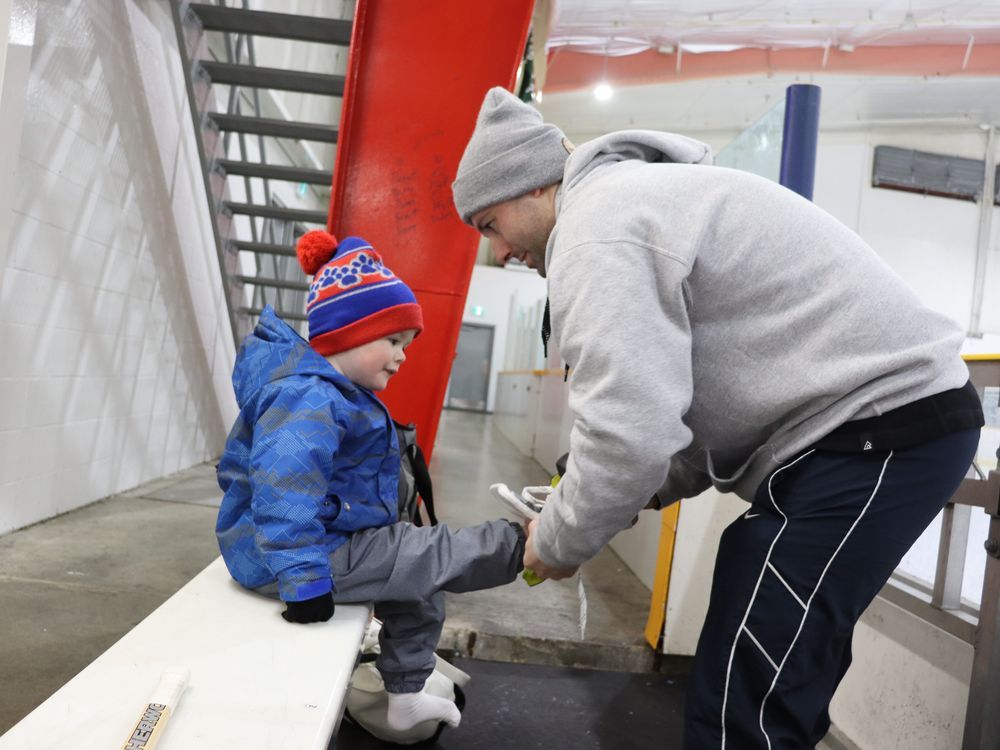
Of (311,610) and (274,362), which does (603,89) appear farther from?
(311,610)

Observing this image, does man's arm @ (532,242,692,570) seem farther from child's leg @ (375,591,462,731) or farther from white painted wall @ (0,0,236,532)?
white painted wall @ (0,0,236,532)

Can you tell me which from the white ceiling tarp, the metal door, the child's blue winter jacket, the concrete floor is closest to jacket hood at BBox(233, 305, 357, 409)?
the child's blue winter jacket

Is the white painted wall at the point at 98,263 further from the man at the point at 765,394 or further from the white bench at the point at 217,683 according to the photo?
the man at the point at 765,394

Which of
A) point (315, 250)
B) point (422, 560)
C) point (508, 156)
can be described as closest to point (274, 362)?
point (315, 250)

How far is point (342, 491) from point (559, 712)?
1057 millimetres

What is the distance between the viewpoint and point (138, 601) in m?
2.47

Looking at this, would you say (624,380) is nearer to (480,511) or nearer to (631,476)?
(631,476)

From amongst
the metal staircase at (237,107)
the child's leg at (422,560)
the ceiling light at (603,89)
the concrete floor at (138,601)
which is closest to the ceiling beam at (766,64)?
the ceiling light at (603,89)

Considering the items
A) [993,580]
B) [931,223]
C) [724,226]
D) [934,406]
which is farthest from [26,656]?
[931,223]

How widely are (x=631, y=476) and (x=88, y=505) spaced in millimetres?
3315

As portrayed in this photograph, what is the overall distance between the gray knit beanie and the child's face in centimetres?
48

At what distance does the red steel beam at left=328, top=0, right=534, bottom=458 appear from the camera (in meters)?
2.99

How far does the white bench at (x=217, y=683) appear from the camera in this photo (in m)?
0.90

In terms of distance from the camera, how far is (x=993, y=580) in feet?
5.08
